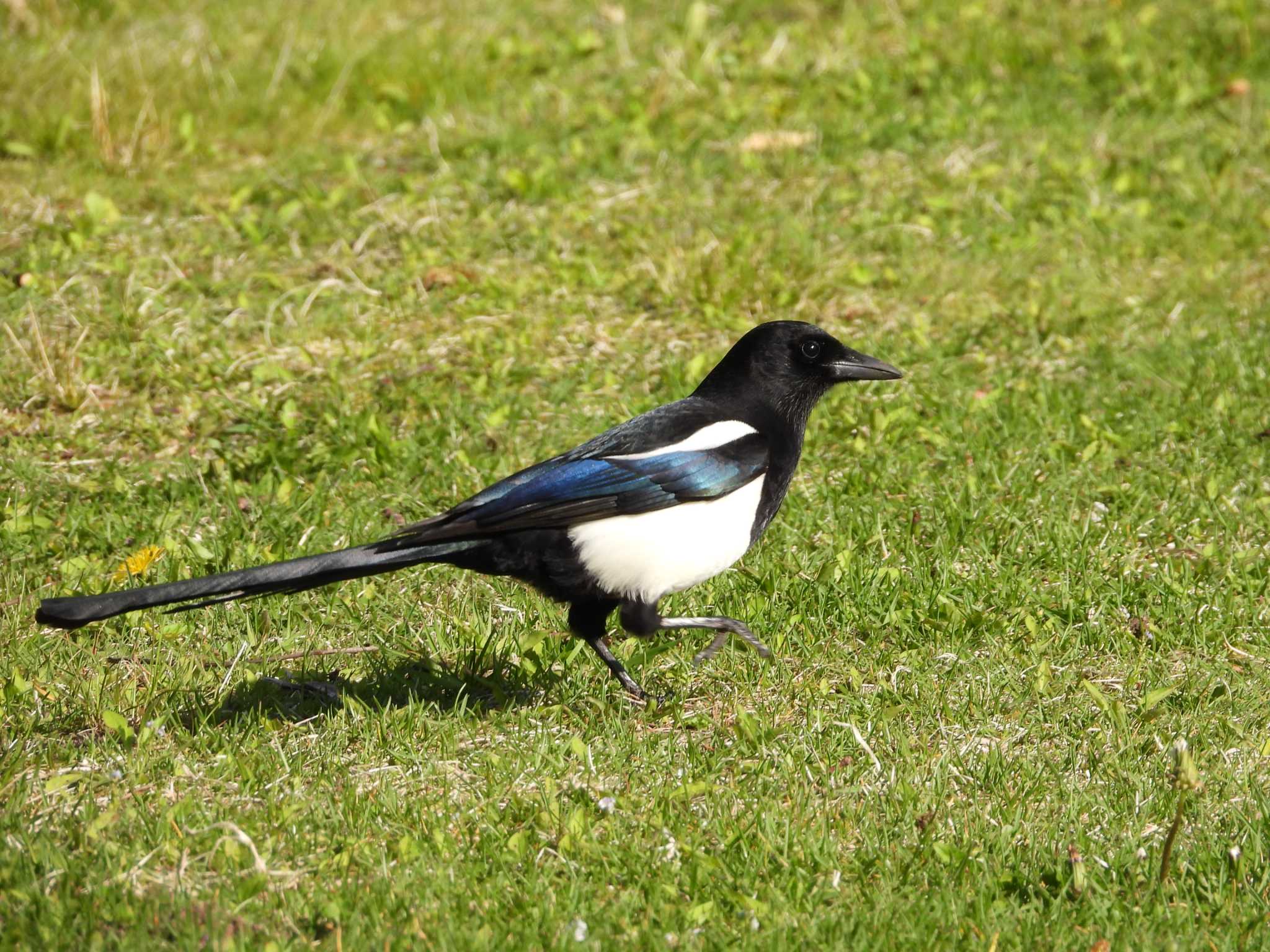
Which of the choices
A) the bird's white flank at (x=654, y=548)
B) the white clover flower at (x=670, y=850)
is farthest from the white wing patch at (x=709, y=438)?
the white clover flower at (x=670, y=850)

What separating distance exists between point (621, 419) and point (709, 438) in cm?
166

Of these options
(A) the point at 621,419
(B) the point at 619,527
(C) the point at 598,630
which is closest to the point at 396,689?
(C) the point at 598,630

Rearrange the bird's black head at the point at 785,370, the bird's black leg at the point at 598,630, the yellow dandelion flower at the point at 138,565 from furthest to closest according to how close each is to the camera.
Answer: the yellow dandelion flower at the point at 138,565 < the bird's black head at the point at 785,370 < the bird's black leg at the point at 598,630

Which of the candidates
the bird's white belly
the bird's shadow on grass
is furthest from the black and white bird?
the bird's shadow on grass

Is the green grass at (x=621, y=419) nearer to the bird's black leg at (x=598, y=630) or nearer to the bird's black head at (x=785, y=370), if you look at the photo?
the bird's black leg at (x=598, y=630)

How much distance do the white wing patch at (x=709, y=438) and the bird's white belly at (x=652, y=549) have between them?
0.55ft

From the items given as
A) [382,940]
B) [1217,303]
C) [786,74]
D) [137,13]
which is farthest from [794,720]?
[137,13]

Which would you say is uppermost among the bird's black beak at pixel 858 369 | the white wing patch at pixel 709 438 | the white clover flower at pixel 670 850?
the bird's black beak at pixel 858 369

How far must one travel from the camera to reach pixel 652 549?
3.88 metres

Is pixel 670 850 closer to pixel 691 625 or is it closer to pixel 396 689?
pixel 691 625

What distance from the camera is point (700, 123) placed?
26.1 ft

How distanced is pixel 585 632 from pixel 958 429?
82.5 inches

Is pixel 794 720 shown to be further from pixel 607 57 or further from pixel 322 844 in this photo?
pixel 607 57

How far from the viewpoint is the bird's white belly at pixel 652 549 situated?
387 cm
